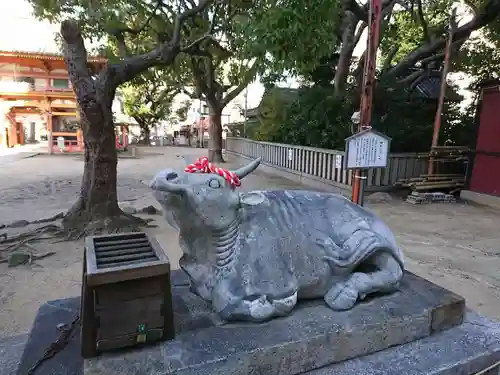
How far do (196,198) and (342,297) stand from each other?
3.20 ft

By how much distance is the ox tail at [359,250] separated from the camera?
77.4 inches

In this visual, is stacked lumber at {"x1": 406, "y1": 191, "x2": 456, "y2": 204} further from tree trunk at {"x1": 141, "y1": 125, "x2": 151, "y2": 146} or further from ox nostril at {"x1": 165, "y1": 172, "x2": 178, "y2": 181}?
tree trunk at {"x1": 141, "y1": 125, "x2": 151, "y2": 146}

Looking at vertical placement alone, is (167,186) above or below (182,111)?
below

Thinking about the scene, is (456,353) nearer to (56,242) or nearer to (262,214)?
(262,214)

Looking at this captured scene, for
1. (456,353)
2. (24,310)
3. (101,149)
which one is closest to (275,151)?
(101,149)

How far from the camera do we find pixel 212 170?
1.78 meters

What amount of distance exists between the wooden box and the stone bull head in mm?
225

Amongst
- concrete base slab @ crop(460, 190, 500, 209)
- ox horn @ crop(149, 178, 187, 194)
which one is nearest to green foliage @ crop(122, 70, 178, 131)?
concrete base slab @ crop(460, 190, 500, 209)

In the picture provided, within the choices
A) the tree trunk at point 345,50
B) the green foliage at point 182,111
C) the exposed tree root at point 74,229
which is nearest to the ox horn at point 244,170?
the exposed tree root at point 74,229

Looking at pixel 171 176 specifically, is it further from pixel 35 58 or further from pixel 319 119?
pixel 35 58

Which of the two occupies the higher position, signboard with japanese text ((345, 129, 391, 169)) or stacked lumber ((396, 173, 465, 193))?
signboard with japanese text ((345, 129, 391, 169))

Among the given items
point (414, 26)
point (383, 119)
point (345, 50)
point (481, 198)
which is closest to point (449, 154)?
point (481, 198)

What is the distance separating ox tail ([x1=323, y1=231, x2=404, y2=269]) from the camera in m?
1.97

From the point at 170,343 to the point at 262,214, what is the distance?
0.78 m
